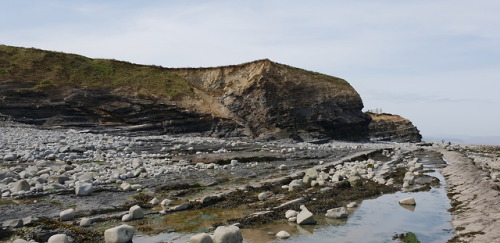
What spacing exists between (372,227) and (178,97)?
38420 millimetres

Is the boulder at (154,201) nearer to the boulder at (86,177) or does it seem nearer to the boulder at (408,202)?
the boulder at (86,177)

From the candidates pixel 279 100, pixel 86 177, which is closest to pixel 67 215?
pixel 86 177

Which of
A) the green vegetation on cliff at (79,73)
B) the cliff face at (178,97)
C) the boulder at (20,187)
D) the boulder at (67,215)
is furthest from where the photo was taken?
the green vegetation on cliff at (79,73)

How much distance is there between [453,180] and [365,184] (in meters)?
4.41

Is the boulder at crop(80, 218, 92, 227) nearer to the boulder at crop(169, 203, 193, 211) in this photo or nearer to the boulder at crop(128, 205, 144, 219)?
the boulder at crop(128, 205, 144, 219)

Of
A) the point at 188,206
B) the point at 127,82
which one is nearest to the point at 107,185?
the point at 188,206

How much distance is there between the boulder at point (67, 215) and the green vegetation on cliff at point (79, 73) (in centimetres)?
3477

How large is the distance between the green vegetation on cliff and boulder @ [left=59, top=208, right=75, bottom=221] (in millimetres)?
34773

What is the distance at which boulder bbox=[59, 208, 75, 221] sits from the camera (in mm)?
8711

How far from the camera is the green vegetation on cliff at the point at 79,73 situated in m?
40.1

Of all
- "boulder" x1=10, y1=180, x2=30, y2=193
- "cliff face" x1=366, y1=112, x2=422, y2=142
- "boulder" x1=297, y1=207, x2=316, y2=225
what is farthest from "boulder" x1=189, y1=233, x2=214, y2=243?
"cliff face" x1=366, y1=112, x2=422, y2=142

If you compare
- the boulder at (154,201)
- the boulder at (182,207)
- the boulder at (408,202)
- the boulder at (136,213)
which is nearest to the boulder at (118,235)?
the boulder at (136,213)

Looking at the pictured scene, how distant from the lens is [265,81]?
48.8 metres

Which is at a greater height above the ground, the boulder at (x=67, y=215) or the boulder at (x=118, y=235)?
the boulder at (x=118, y=235)
